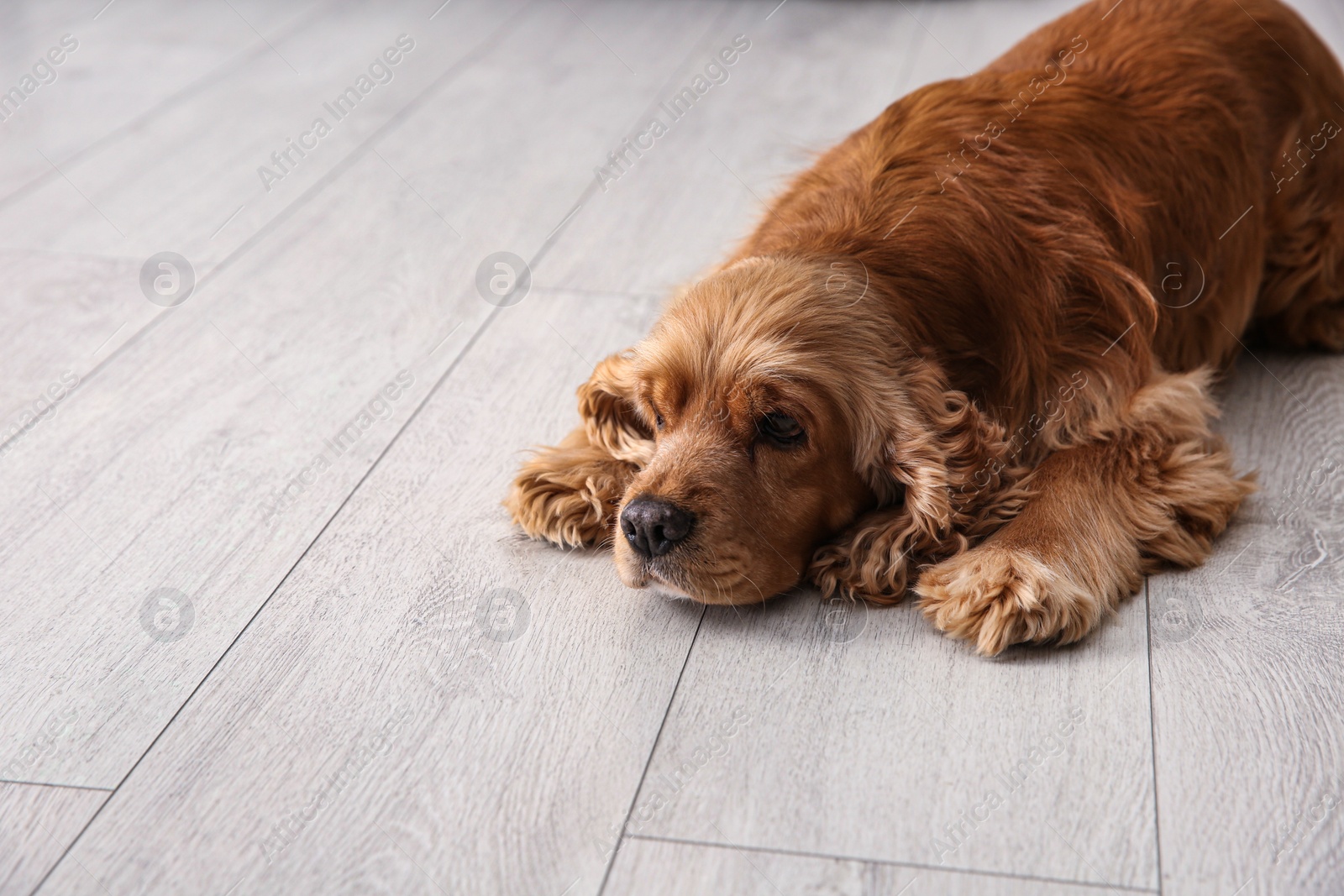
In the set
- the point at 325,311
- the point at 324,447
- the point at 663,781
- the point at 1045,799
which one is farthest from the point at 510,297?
the point at 1045,799

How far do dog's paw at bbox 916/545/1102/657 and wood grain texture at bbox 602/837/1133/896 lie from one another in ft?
1.49

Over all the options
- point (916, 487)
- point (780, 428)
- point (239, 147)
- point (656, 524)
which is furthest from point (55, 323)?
point (916, 487)

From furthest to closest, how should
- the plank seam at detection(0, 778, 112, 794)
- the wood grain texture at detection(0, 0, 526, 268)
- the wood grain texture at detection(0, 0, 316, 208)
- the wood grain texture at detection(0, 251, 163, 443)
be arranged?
the wood grain texture at detection(0, 0, 316, 208) < the wood grain texture at detection(0, 0, 526, 268) < the wood grain texture at detection(0, 251, 163, 443) < the plank seam at detection(0, 778, 112, 794)

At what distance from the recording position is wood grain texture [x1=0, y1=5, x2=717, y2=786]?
2.08m

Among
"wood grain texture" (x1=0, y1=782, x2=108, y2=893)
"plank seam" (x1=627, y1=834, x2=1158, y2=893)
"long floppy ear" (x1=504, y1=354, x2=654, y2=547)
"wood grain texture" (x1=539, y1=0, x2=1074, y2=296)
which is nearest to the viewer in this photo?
"plank seam" (x1=627, y1=834, x2=1158, y2=893)

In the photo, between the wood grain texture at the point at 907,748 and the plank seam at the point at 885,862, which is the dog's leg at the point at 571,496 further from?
the plank seam at the point at 885,862

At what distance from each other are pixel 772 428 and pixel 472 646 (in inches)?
24.2

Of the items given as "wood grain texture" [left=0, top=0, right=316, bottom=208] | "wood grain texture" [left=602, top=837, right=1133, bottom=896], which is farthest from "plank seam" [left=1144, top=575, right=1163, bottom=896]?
"wood grain texture" [left=0, top=0, right=316, bottom=208]

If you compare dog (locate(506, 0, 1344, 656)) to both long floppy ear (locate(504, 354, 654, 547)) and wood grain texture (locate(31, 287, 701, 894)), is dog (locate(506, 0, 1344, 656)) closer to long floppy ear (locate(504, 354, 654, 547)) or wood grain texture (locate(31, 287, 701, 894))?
long floppy ear (locate(504, 354, 654, 547))

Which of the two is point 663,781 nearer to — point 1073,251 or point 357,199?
point 1073,251

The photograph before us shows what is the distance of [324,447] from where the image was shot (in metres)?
2.71

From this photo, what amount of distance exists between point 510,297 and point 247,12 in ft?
10.8

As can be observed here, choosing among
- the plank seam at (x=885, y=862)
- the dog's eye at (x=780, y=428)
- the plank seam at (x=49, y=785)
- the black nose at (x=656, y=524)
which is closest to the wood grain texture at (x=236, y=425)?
the plank seam at (x=49, y=785)

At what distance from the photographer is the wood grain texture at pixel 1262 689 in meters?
1.61
